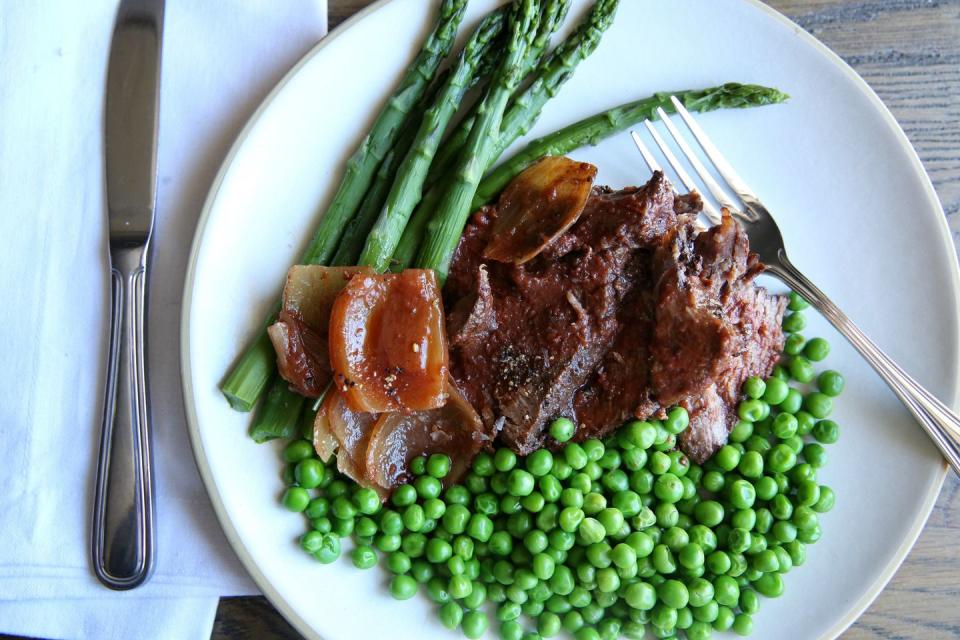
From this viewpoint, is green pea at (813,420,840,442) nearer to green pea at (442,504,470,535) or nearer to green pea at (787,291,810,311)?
green pea at (787,291,810,311)

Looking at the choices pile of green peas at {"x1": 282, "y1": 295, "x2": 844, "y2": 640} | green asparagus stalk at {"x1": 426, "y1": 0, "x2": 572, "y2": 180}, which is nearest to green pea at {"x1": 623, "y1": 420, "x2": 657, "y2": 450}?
pile of green peas at {"x1": 282, "y1": 295, "x2": 844, "y2": 640}

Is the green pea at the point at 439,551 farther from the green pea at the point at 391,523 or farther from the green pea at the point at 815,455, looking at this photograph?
the green pea at the point at 815,455

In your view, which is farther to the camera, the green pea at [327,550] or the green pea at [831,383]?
the green pea at [831,383]

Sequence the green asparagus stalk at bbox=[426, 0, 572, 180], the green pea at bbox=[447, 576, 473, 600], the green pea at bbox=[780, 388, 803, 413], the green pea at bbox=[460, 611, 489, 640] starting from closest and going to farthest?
1. the green pea at bbox=[447, 576, 473, 600]
2. the green pea at bbox=[460, 611, 489, 640]
3. the green asparagus stalk at bbox=[426, 0, 572, 180]
4. the green pea at bbox=[780, 388, 803, 413]

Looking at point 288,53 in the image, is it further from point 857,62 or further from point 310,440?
point 857,62

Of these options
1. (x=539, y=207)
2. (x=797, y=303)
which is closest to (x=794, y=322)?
(x=797, y=303)

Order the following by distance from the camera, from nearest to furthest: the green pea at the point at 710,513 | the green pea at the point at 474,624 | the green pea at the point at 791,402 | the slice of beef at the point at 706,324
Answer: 1. the slice of beef at the point at 706,324
2. the green pea at the point at 474,624
3. the green pea at the point at 710,513
4. the green pea at the point at 791,402

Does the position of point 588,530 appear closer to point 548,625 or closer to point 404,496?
point 548,625

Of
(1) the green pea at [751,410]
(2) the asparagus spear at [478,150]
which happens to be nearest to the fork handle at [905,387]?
(1) the green pea at [751,410]
